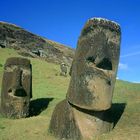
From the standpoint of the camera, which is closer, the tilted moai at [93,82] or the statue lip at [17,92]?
the tilted moai at [93,82]

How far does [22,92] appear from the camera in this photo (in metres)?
18.6

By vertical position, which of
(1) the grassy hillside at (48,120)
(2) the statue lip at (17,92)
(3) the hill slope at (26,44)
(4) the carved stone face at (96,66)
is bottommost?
(1) the grassy hillside at (48,120)

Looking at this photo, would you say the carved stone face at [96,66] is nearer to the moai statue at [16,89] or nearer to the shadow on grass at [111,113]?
the shadow on grass at [111,113]

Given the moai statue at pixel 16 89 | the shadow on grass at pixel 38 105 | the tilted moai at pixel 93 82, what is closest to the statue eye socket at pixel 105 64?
the tilted moai at pixel 93 82

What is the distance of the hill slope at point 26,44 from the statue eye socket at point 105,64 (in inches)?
1311

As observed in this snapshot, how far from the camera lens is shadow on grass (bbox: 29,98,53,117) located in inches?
758

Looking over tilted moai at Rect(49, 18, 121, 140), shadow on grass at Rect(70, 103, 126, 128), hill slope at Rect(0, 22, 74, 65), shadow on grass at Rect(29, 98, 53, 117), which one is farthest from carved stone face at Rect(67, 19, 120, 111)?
hill slope at Rect(0, 22, 74, 65)

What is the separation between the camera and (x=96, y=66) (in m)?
12.7

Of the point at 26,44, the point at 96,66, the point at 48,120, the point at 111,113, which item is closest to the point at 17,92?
the point at 48,120

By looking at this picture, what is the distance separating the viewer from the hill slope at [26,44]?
47669 millimetres

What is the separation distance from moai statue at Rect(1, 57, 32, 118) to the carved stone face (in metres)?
5.96

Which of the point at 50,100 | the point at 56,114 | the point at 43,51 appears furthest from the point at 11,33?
the point at 56,114

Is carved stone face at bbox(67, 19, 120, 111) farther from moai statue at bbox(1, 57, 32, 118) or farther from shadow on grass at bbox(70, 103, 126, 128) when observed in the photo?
moai statue at bbox(1, 57, 32, 118)


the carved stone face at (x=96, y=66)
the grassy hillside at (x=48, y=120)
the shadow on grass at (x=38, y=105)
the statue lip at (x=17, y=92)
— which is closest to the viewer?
the carved stone face at (x=96, y=66)
